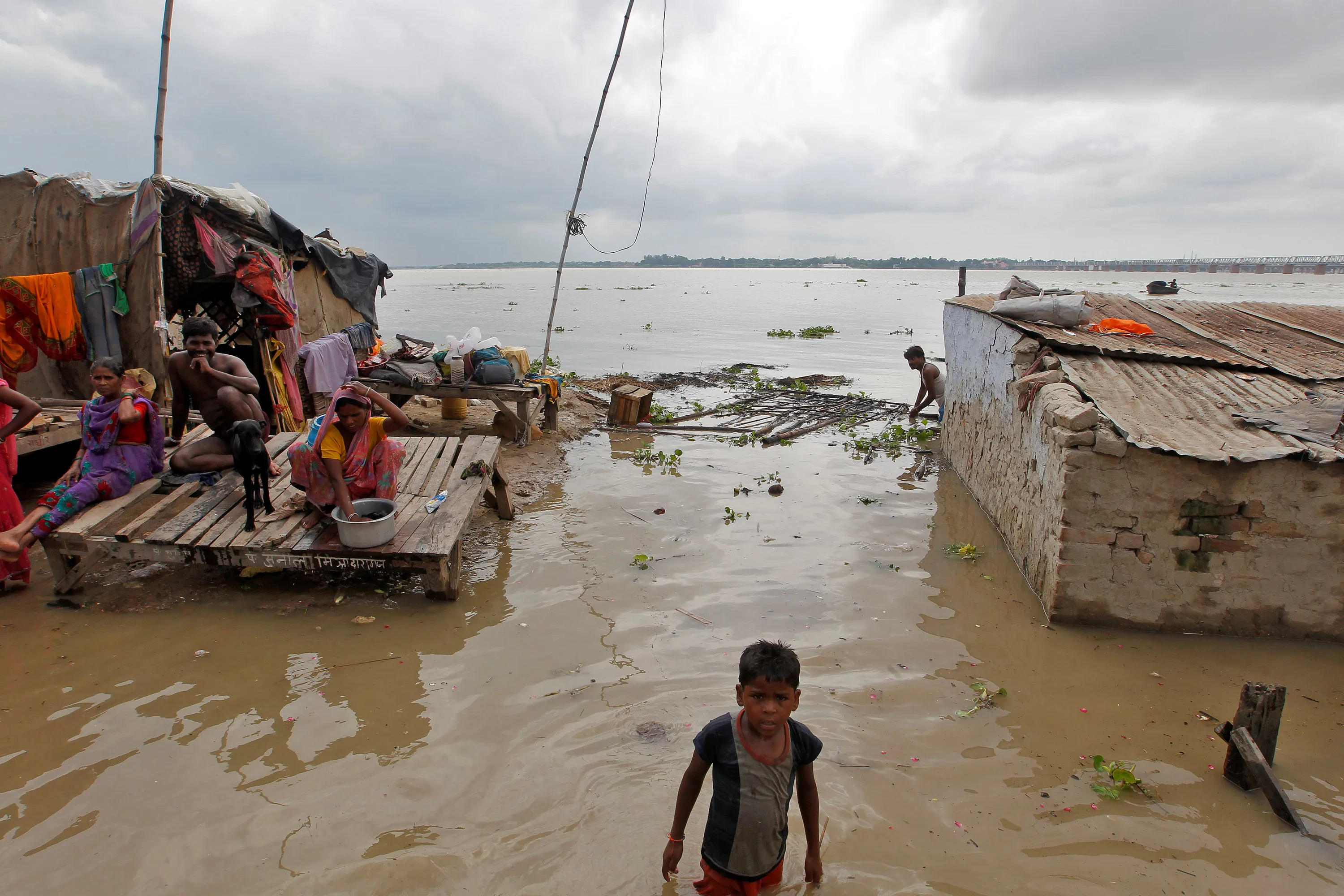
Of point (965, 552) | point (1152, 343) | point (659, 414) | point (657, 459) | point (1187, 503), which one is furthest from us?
point (659, 414)

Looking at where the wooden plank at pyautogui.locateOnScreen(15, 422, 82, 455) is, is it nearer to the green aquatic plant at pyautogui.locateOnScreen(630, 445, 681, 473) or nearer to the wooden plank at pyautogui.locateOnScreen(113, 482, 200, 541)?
the wooden plank at pyautogui.locateOnScreen(113, 482, 200, 541)

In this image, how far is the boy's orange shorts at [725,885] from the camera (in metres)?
2.46

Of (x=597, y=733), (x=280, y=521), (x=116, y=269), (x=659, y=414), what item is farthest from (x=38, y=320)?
(x=659, y=414)

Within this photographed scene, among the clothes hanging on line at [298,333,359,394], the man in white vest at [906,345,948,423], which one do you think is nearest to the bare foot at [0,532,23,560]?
the clothes hanging on line at [298,333,359,394]

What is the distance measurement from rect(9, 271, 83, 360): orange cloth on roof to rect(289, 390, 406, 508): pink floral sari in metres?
4.26

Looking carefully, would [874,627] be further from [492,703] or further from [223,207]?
[223,207]

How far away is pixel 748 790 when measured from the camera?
2355 millimetres

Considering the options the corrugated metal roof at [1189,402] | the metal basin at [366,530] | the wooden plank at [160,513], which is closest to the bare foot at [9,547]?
the wooden plank at [160,513]

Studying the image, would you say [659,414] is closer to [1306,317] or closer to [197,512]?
[197,512]

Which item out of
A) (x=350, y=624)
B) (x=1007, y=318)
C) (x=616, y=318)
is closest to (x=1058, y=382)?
(x=1007, y=318)

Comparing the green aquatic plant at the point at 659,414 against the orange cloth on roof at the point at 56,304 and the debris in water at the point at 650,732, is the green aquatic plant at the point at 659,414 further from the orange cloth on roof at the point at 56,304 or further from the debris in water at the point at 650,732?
the debris in water at the point at 650,732

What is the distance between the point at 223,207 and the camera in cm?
820

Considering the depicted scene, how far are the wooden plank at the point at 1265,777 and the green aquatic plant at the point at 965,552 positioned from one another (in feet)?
9.17

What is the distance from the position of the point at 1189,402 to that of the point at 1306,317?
4.67 meters
